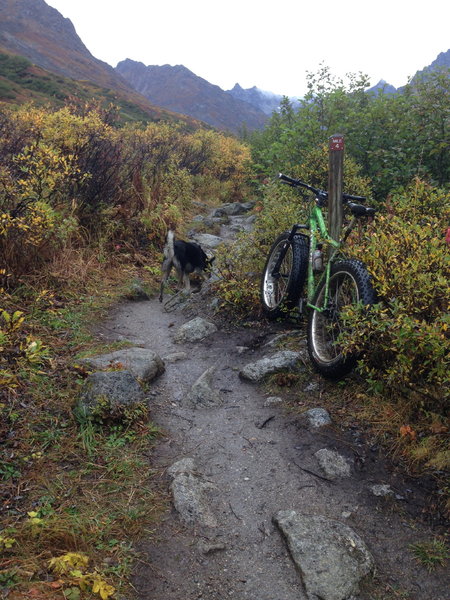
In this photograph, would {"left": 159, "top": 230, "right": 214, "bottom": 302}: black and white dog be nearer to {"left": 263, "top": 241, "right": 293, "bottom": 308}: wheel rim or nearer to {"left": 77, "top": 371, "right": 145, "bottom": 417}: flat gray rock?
{"left": 263, "top": 241, "right": 293, "bottom": 308}: wheel rim

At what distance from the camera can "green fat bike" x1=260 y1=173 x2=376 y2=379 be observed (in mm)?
3701

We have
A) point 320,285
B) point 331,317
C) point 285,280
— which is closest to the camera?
point 331,317

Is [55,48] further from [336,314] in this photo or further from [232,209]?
[336,314]

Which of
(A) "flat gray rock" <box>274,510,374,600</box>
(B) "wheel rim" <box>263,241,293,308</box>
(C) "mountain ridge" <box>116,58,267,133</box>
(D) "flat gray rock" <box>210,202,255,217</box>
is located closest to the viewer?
(A) "flat gray rock" <box>274,510,374,600</box>

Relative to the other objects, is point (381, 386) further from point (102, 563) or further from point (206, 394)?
point (102, 563)

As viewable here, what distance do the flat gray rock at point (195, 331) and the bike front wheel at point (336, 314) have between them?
6.10ft

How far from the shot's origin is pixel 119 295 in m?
6.82

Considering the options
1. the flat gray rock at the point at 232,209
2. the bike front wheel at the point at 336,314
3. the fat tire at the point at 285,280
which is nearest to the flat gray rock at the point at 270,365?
the bike front wheel at the point at 336,314

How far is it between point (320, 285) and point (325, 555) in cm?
261

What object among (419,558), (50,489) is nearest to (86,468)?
(50,489)

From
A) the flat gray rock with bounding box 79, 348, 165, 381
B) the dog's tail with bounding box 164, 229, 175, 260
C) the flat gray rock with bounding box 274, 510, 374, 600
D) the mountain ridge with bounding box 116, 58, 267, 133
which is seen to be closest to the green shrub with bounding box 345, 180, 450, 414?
the flat gray rock with bounding box 274, 510, 374, 600

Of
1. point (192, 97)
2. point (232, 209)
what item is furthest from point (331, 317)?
point (192, 97)

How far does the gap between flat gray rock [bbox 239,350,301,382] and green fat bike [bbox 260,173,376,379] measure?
0.27 meters

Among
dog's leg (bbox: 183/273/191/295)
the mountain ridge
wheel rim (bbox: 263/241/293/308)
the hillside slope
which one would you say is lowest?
dog's leg (bbox: 183/273/191/295)
